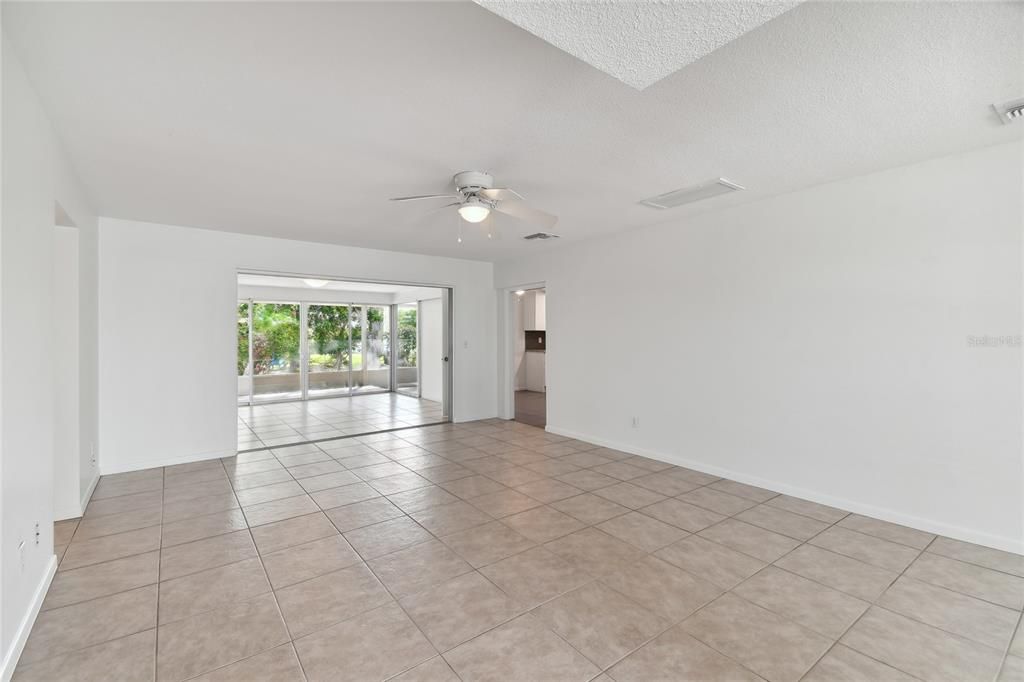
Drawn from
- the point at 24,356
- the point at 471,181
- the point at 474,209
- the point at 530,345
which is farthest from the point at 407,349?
the point at 24,356

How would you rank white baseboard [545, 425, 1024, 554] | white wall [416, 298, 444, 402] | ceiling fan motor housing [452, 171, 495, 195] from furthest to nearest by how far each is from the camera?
1. white wall [416, 298, 444, 402]
2. ceiling fan motor housing [452, 171, 495, 195]
3. white baseboard [545, 425, 1024, 554]

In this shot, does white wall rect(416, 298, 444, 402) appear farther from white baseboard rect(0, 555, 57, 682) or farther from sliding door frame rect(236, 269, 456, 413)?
white baseboard rect(0, 555, 57, 682)

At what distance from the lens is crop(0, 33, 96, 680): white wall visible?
1.75m

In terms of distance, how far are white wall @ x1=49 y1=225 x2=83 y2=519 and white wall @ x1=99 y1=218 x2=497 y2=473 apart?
42.1 inches

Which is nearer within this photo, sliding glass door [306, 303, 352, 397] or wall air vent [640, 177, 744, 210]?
wall air vent [640, 177, 744, 210]

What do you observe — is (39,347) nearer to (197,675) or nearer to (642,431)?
(197,675)

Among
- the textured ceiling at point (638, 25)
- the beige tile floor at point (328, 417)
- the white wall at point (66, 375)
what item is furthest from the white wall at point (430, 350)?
the textured ceiling at point (638, 25)

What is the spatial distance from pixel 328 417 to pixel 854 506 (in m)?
6.82

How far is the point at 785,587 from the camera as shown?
2.37m

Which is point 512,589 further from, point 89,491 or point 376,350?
point 376,350

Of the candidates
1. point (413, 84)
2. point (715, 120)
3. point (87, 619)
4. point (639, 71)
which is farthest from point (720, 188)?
point (87, 619)

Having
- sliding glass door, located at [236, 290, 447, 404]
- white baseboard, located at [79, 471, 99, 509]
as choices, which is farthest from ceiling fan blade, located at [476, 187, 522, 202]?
sliding glass door, located at [236, 290, 447, 404]

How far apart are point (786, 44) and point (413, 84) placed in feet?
5.07

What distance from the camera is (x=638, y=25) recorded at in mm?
1423
